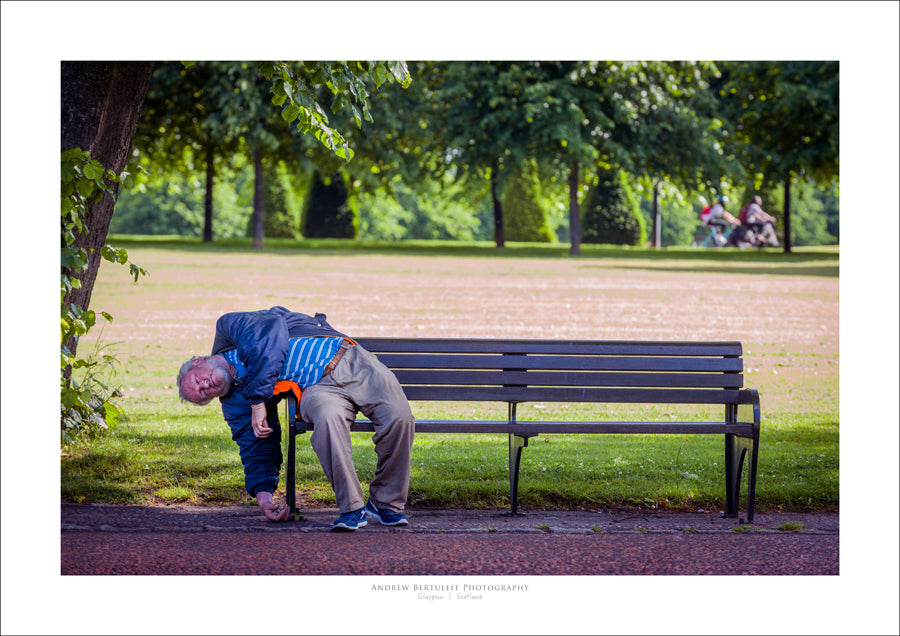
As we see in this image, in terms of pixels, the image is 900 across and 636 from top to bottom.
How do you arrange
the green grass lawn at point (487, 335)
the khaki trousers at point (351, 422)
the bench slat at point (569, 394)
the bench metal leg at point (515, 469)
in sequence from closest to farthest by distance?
the khaki trousers at point (351, 422) < the bench metal leg at point (515, 469) < the bench slat at point (569, 394) < the green grass lawn at point (487, 335)

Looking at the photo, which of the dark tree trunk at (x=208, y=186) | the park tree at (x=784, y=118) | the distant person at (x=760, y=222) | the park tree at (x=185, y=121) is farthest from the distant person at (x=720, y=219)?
the dark tree trunk at (x=208, y=186)

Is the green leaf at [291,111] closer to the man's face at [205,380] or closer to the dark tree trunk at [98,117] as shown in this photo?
the dark tree trunk at [98,117]

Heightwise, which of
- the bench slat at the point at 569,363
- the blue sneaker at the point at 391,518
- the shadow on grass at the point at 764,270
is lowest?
the blue sneaker at the point at 391,518

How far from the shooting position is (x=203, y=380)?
4582 mm

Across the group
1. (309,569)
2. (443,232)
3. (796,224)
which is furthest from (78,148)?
(443,232)

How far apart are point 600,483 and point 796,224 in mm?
43626

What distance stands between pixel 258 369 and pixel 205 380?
25cm

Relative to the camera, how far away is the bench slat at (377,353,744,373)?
527cm

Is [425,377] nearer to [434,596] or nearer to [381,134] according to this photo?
[434,596]

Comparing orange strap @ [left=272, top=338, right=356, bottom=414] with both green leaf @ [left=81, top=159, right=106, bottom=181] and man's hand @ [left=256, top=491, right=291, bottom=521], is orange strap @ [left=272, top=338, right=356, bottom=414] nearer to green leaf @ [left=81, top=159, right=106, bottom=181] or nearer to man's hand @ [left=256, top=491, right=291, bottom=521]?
man's hand @ [left=256, top=491, right=291, bottom=521]

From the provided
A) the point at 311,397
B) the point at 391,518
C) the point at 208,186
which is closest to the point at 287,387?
the point at 311,397

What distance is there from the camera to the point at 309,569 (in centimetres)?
410

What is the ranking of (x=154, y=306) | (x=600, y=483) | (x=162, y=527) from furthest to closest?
(x=154, y=306)
(x=600, y=483)
(x=162, y=527)

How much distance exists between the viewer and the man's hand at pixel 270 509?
479 centimetres
